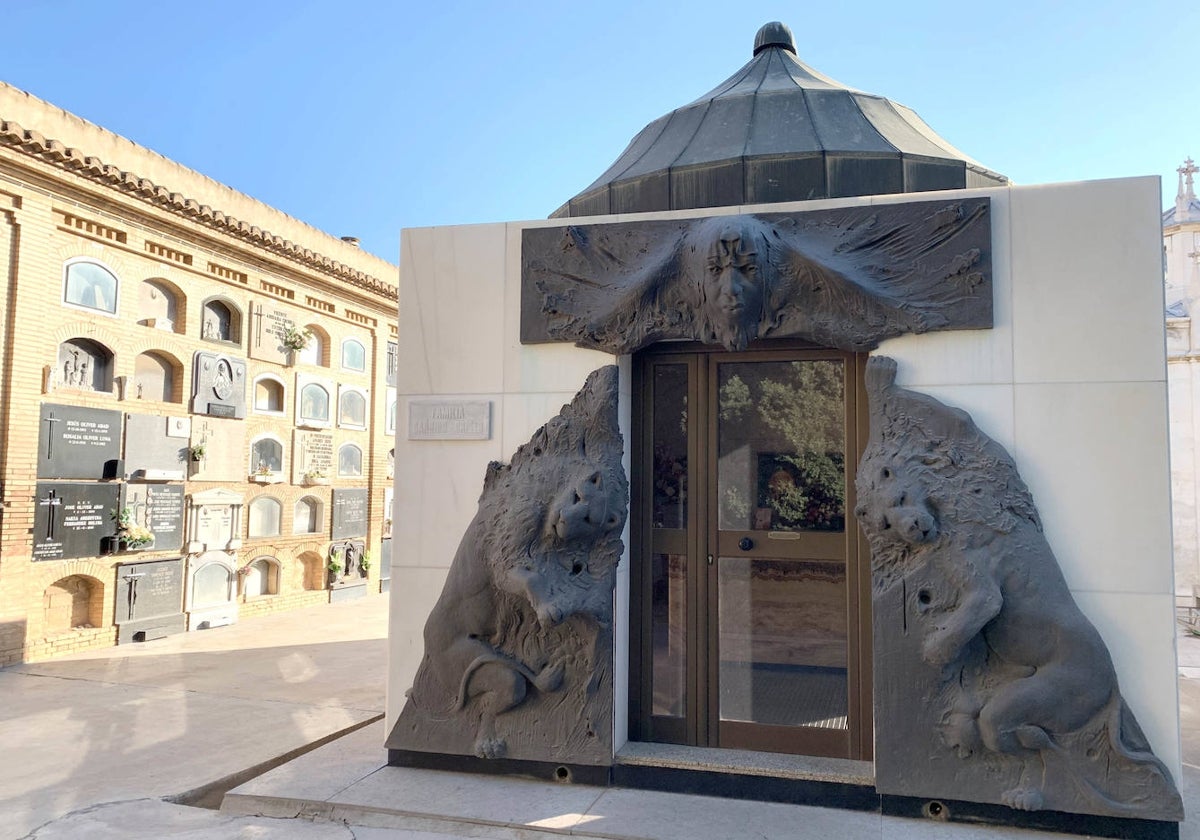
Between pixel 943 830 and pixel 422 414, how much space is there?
3152mm

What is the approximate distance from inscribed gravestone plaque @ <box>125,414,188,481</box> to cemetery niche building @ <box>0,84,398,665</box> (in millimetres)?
20

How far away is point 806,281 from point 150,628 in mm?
9095

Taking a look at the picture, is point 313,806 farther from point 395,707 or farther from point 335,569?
point 335,569

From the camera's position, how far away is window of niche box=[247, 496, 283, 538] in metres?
11.6

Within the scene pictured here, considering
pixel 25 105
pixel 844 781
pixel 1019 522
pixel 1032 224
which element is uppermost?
pixel 25 105

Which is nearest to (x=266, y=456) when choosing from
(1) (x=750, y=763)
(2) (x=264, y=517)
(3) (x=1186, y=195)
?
(2) (x=264, y=517)

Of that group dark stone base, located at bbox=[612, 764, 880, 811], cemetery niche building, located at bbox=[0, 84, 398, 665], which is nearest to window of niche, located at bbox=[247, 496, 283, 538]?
cemetery niche building, located at bbox=[0, 84, 398, 665]

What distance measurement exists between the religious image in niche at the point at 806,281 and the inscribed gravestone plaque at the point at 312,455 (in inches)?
363

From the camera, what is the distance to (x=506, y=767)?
13.7 ft

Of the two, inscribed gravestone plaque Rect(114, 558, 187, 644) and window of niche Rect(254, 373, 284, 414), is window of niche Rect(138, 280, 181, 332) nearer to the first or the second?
window of niche Rect(254, 373, 284, 414)

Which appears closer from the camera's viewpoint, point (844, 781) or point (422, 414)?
point (844, 781)

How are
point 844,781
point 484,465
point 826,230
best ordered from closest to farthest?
point 844,781
point 826,230
point 484,465

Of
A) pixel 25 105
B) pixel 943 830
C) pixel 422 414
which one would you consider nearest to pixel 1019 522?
pixel 943 830

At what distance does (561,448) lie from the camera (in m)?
4.24
